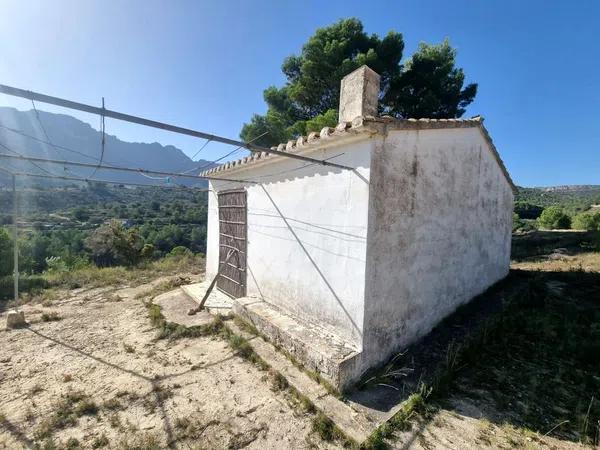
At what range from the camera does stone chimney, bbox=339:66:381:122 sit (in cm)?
414

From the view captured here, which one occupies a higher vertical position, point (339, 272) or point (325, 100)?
point (325, 100)

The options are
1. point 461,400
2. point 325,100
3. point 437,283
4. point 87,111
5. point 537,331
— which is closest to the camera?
point 87,111

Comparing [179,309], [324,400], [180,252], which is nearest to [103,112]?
[324,400]

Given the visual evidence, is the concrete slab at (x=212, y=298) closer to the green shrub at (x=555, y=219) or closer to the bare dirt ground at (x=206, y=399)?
the bare dirt ground at (x=206, y=399)

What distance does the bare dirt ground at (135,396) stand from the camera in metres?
2.95

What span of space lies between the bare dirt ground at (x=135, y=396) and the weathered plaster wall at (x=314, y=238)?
1.29 m

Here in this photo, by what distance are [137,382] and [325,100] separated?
11.6m

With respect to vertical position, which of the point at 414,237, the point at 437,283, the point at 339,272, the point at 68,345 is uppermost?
the point at 414,237

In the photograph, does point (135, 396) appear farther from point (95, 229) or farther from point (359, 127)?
point (95, 229)

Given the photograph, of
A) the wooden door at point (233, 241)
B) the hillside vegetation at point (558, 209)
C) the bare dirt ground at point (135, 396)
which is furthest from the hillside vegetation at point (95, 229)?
the hillside vegetation at point (558, 209)

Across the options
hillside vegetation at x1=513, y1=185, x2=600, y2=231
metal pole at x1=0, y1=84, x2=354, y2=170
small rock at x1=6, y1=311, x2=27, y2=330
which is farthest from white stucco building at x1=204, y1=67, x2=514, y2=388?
hillside vegetation at x1=513, y1=185, x2=600, y2=231

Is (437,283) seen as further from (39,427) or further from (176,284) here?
(176,284)

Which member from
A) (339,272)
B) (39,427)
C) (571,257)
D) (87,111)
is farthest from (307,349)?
(571,257)

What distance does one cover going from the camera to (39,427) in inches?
122
